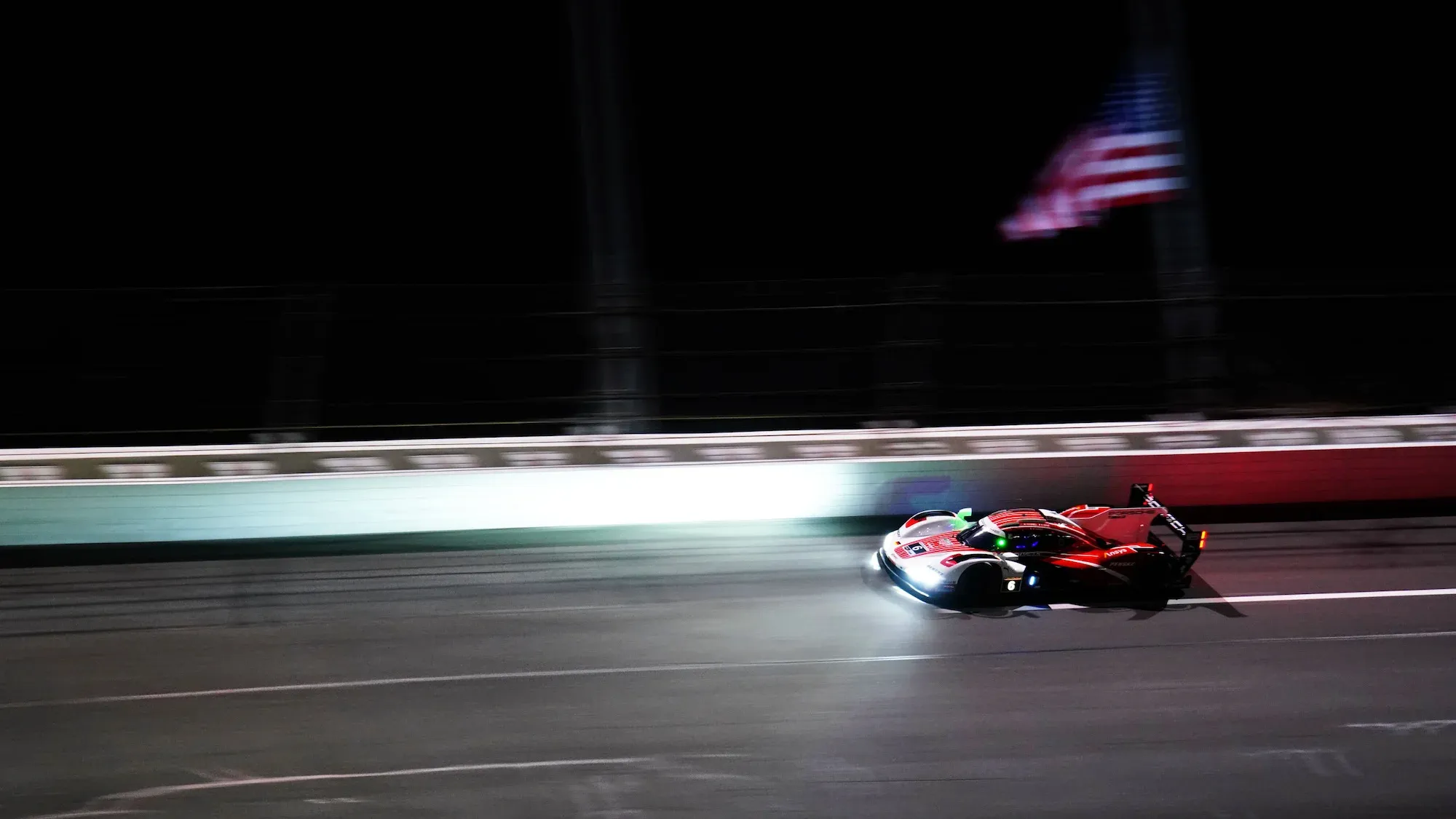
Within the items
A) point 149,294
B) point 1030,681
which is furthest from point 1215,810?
point 149,294

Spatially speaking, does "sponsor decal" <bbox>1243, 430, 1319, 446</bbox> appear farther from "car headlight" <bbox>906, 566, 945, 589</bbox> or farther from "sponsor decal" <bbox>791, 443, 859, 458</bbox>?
"car headlight" <bbox>906, 566, 945, 589</bbox>

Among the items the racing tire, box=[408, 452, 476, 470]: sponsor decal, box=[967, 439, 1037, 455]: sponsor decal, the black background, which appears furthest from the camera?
the black background

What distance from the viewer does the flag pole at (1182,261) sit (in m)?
10.1

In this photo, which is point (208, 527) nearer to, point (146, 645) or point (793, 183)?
point (146, 645)

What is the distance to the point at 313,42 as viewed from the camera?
75.8 feet

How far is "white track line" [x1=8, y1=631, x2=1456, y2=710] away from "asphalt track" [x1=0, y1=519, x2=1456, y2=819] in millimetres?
24

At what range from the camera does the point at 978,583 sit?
7.82 m

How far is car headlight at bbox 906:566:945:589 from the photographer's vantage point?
786 cm

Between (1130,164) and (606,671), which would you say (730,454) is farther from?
(1130,164)

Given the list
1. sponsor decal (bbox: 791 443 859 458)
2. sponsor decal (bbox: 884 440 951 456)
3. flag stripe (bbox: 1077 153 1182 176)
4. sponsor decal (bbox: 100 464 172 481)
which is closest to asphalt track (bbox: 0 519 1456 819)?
sponsor decal (bbox: 100 464 172 481)

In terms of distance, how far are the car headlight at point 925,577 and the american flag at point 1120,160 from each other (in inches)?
195

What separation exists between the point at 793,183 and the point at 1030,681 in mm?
19002

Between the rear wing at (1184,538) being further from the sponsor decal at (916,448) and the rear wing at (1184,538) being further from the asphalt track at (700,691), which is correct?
the sponsor decal at (916,448)

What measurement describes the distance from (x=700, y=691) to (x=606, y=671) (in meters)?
0.63
